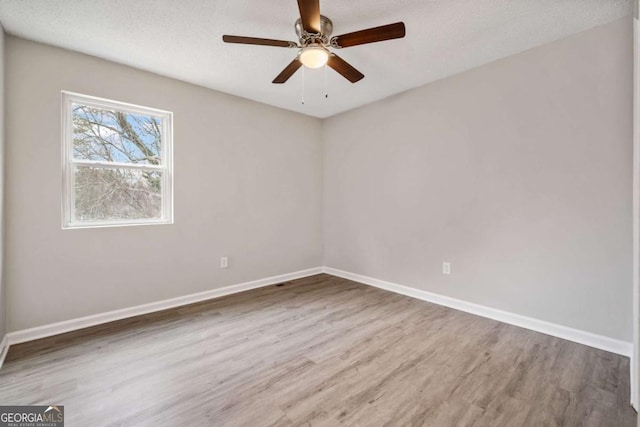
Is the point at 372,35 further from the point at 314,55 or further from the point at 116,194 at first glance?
the point at 116,194

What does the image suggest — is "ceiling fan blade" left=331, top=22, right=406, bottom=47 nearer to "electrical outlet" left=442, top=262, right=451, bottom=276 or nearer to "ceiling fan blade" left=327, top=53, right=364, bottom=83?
"ceiling fan blade" left=327, top=53, right=364, bottom=83

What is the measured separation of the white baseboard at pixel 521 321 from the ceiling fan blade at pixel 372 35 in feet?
8.63

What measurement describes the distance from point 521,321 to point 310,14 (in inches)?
121

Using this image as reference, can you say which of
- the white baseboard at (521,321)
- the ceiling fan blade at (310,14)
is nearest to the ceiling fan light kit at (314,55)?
the ceiling fan blade at (310,14)

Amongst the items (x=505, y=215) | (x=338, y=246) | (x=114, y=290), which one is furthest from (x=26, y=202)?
(x=505, y=215)

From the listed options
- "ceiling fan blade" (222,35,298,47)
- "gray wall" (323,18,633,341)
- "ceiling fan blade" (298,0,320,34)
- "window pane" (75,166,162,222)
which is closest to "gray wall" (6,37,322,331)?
"window pane" (75,166,162,222)

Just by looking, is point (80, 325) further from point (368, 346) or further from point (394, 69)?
point (394, 69)

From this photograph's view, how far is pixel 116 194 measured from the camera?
9.07 feet

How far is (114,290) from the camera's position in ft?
8.77

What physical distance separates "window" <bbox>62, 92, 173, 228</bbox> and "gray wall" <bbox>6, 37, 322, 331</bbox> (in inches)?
4.0

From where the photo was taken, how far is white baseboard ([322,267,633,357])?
212 cm

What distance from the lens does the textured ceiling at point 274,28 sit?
191 cm

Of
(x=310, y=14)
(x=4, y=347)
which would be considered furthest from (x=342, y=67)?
(x=4, y=347)

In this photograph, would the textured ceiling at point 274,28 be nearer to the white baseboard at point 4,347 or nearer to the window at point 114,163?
the window at point 114,163
